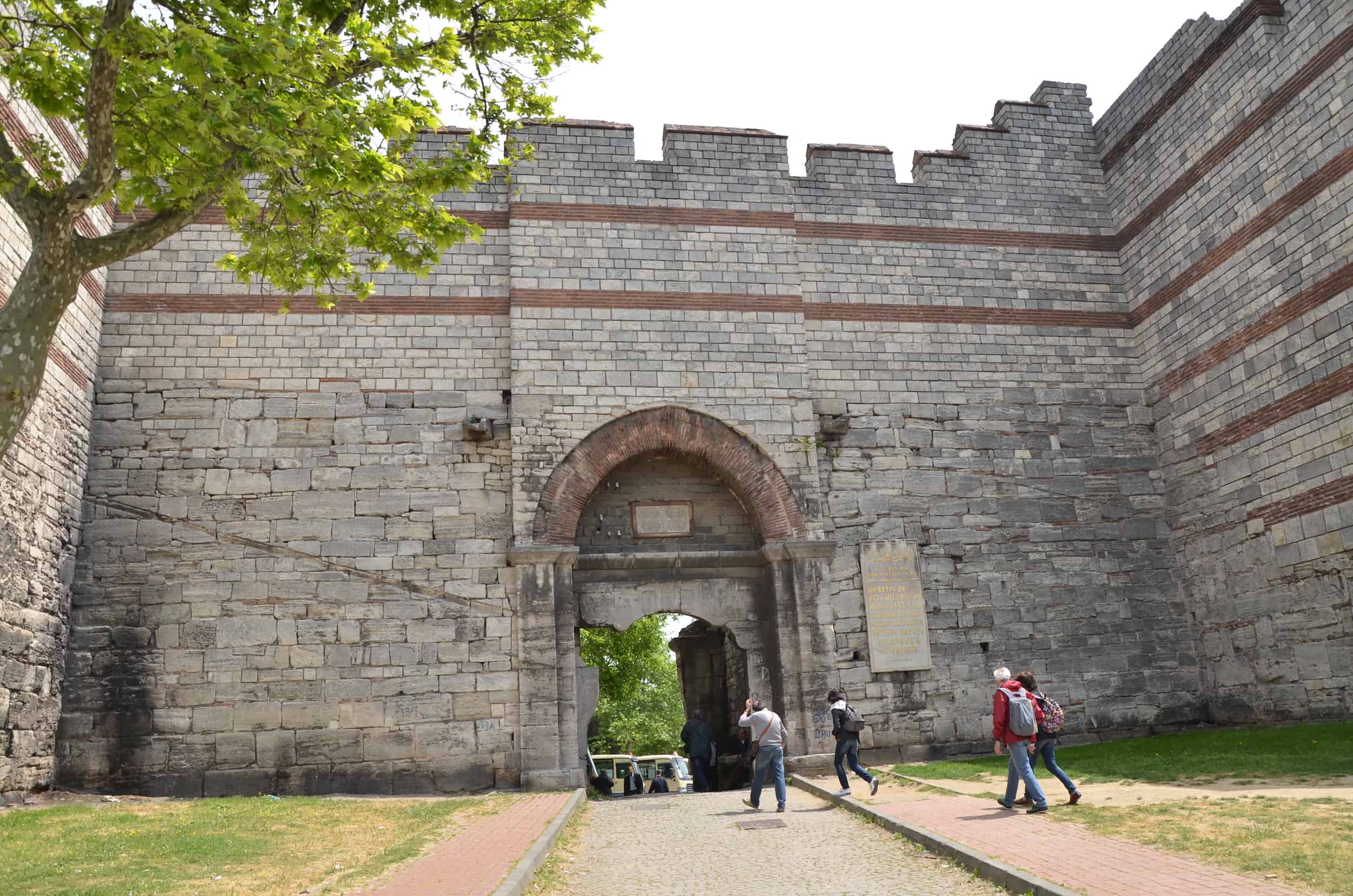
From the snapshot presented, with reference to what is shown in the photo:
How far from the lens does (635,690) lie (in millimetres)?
32719

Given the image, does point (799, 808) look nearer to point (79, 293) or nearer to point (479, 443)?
point (479, 443)

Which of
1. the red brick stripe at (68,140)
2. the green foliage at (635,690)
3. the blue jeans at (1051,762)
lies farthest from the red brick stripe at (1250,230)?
the green foliage at (635,690)

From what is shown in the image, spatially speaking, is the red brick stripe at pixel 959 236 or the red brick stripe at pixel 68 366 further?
the red brick stripe at pixel 959 236

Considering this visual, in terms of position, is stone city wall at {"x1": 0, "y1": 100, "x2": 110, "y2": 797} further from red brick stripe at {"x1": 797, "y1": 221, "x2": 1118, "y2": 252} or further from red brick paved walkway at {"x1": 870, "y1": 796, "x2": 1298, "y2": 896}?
red brick stripe at {"x1": 797, "y1": 221, "x2": 1118, "y2": 252}

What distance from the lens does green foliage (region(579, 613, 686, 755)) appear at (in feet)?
99.6

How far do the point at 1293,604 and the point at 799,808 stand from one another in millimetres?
6522

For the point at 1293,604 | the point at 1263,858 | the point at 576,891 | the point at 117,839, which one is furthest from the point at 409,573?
the point at 1293,604

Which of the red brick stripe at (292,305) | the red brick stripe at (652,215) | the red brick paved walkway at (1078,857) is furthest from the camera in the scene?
the red brick stripe at (652,215)

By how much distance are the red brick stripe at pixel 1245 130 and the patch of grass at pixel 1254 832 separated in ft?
28.3

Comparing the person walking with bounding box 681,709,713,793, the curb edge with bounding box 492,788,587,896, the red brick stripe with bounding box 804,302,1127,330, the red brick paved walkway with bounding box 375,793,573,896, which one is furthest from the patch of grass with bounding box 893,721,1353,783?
the red brick stripe with bounding box 804,302,1127,330

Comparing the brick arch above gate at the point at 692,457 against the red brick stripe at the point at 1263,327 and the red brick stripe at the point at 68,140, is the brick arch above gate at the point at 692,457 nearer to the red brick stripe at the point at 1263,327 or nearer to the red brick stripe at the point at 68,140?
the red brick stripe at the point at 1263,327

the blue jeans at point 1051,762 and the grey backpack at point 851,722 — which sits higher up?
the grey backpack at point 851,722

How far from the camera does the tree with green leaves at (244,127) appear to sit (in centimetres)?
575

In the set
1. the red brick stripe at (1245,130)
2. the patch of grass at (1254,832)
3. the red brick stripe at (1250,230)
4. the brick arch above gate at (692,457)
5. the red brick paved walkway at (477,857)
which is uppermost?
the red brick stripe at (1245,130)
